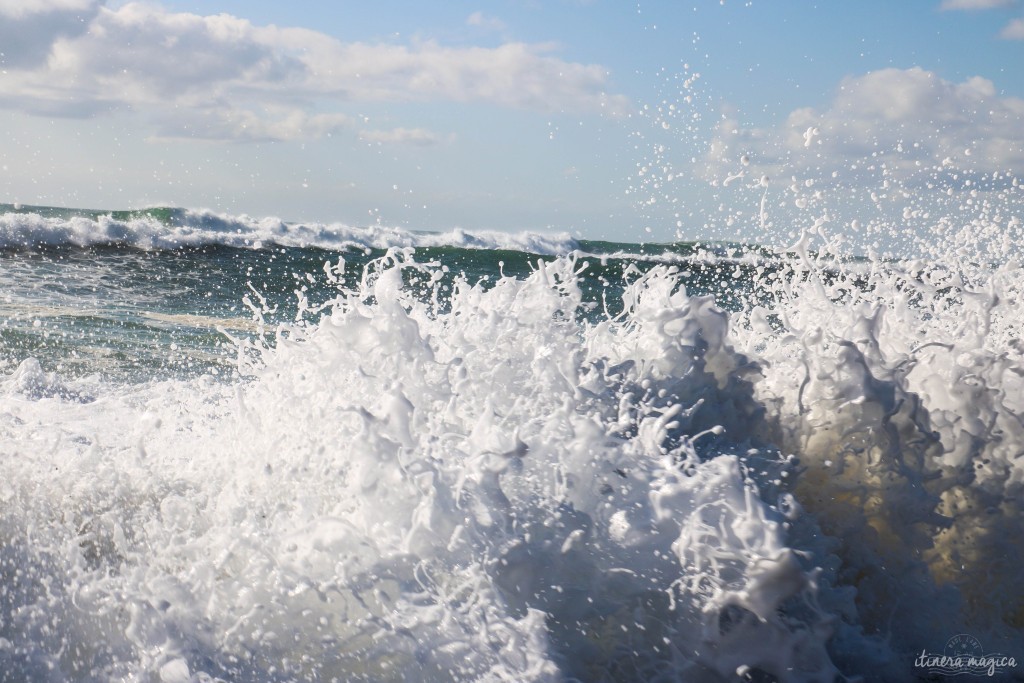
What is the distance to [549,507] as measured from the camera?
2.69m

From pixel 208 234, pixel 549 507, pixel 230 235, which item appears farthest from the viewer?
pixel 230 235

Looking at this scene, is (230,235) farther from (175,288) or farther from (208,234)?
(175,288)

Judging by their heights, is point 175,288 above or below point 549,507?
below

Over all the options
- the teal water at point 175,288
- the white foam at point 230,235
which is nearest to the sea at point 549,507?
the teal water at point 175,288

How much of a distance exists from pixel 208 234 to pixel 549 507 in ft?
51.7

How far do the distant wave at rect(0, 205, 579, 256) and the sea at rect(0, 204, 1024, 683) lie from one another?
447 inches

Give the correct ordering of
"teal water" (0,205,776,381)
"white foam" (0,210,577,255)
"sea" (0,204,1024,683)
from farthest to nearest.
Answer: "white foam" (0,210,577,255) < "teal water" (0,205,776,381) < "sea" (0,204,1024,683)

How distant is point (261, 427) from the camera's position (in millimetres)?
3301

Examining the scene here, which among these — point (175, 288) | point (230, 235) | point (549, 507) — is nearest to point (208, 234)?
point (230, 235)

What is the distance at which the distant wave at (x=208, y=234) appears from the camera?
47.5ft

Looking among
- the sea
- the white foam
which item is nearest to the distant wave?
the white foam

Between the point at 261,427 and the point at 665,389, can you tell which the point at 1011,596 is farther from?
the point at 261,427

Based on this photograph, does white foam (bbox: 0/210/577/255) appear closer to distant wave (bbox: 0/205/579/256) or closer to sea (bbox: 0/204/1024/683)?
distant wave (bbox: 0/205/579/256)

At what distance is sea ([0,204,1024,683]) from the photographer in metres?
2.46
